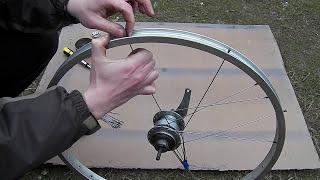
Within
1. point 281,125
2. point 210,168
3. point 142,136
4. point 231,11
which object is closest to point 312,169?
point 210,168

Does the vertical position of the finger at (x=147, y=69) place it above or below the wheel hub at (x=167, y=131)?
above

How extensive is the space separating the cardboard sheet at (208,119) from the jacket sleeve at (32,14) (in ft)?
1.42

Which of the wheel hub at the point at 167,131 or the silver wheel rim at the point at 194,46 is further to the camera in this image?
the wheel hub at the point at 167,131

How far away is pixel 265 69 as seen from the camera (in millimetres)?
1624

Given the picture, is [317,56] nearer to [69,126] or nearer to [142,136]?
[142,136]

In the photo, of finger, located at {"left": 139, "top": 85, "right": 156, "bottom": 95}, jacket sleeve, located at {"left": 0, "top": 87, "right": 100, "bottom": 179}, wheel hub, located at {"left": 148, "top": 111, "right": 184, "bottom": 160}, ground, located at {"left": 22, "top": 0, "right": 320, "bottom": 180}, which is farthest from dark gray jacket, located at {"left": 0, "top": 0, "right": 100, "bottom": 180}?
ground, located at {"left": 22, "top": 0, "right": 320, "bottom": 180}

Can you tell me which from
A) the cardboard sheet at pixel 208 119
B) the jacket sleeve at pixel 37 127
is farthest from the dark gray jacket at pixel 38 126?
the cardboard sheet at pixel 208 119

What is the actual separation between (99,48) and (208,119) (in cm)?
69

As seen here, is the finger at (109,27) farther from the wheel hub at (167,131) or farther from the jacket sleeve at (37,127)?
the wheel hub at (167,131)

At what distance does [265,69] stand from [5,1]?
0.95 m

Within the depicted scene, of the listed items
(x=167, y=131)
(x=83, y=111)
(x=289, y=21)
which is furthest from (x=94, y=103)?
(x=289, y=21)

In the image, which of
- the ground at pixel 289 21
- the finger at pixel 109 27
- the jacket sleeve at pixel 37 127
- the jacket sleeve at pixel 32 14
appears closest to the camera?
the jacket sleeve at pixel 37 127

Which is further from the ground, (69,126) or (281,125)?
(69,126)

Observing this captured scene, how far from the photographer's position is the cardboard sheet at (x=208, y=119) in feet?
4.45
